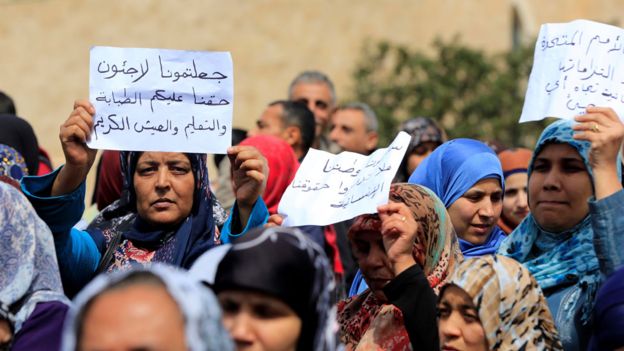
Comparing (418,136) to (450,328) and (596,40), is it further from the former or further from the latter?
(450,328)

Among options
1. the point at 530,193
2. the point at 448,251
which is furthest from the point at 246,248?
the point at 530,193

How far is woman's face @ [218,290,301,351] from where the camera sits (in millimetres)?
3652

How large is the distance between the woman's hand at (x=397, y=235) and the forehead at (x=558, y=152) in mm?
663

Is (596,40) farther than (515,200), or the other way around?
(515,200)

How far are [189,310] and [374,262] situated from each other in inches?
62.5

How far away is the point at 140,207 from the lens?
5.33 metres

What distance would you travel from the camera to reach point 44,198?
4.72 meters

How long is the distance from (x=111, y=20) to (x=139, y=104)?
1623cm

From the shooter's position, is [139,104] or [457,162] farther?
[457,162]

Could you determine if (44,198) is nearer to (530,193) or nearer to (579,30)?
(530,193)

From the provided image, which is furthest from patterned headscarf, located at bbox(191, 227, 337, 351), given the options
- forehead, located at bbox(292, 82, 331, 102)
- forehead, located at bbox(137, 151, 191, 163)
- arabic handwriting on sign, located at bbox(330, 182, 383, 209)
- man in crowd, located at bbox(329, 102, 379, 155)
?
forehead, located at bbox(292, 82, 331, 102)

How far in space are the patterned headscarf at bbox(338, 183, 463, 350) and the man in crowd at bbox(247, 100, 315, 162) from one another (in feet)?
11.1

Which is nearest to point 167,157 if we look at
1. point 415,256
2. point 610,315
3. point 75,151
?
point 75,151

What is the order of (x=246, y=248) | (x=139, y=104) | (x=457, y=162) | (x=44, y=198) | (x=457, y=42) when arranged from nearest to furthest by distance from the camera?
(x=246, y=248), (x=44, y=198), (x=139, y=104), (x=457, y=162), (x=457, y=42)
